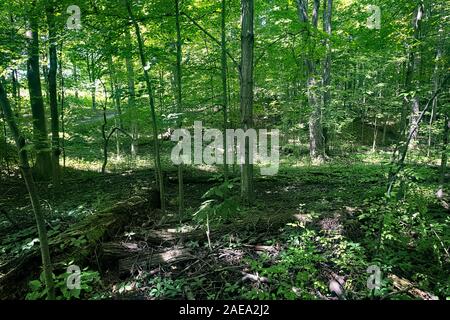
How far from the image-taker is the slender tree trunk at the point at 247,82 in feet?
18.2

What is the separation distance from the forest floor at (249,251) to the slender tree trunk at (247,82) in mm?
582

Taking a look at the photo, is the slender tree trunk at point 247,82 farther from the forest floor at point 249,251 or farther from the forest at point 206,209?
the forest floor at point 249,251

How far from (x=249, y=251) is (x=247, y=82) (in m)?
3.28

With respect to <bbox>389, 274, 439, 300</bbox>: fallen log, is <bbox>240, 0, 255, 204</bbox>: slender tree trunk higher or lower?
higher

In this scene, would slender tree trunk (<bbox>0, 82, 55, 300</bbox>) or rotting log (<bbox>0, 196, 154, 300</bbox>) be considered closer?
slender tree trunk (<bbox>0, 82, 55, 300</bbox>)

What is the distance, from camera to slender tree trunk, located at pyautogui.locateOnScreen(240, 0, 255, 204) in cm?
554

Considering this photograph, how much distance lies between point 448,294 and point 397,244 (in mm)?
1249

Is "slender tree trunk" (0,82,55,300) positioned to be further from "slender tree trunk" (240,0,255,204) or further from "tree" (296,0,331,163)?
"tree" (296,0,331,163)

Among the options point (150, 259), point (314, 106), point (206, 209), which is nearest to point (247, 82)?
point (206, 209)

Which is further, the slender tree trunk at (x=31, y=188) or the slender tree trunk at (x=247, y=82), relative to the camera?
the slender tree trunk at (x=247, y=82)

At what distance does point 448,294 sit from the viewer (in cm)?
324

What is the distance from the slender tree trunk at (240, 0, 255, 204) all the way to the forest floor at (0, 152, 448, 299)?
1.91ft

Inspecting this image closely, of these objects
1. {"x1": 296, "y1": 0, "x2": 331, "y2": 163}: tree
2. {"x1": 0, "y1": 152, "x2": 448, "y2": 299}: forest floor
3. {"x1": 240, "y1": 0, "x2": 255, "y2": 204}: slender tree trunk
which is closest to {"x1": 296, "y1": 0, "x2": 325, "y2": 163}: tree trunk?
{"x1": 296, "y1": 0, "x2": 331, "y2": 163}: tree

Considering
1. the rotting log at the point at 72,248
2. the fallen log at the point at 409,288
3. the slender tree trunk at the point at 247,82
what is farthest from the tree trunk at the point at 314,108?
the rotting log at the point at 72,248
